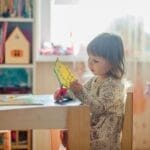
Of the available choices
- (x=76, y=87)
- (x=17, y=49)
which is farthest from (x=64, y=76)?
(x=17, y=49)

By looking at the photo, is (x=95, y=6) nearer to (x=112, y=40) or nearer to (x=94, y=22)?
(x=94, y=22)

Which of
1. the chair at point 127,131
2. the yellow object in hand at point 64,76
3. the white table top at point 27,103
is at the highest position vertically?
the yellow object in hand at point 64,76

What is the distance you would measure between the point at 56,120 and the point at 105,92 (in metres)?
0.31

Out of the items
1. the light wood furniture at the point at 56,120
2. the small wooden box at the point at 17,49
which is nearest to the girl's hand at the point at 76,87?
the light wood furniture at the point at 56,120

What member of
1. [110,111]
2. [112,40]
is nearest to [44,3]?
[112,40]

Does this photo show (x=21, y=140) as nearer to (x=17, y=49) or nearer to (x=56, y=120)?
(x=17, y=49)

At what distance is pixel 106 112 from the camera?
5.21ft

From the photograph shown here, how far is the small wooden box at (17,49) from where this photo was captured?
232 centimetres

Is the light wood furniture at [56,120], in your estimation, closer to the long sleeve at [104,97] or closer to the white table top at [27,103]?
the white table top at [27,103]

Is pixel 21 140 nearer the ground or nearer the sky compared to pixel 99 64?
nearer the ground

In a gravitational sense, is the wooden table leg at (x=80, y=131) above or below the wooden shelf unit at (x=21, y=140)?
above

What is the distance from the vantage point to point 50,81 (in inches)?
99.3

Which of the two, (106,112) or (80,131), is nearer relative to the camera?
(80,131)

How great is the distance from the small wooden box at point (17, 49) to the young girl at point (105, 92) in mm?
707
